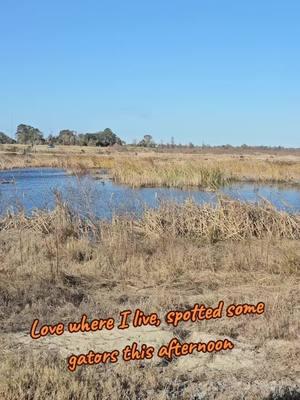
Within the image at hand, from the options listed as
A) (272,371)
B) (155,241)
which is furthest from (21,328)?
(155,241)

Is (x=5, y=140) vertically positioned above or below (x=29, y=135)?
below

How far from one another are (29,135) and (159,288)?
109924mm

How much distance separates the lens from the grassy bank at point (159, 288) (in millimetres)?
4578

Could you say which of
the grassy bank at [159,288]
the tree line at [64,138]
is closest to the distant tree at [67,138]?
the tree line at [64,138]

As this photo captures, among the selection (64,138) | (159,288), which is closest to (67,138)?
(64,138)

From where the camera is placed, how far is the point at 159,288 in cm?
800

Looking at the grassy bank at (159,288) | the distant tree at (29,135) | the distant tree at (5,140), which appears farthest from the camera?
the distant tree at (29,135)

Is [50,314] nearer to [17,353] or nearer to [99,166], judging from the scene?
[17,353]

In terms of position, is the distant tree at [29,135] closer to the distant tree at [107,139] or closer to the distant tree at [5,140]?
the distant tree at [5,140]

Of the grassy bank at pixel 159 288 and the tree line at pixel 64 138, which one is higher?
the tree line at pixel 64 138

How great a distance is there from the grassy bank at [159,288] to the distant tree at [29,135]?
96.7 metres

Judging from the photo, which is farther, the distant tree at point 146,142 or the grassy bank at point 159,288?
the distant tree at point 146,142

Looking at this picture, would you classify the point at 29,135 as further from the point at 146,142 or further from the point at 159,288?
the point at 159,288

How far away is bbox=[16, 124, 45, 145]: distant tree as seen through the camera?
109m
